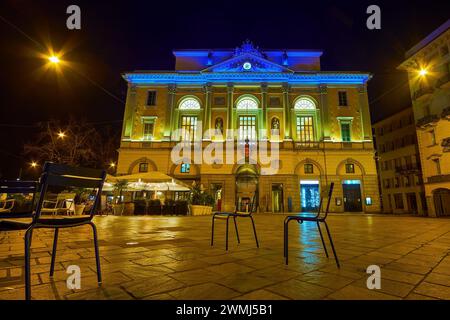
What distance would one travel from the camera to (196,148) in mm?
22484

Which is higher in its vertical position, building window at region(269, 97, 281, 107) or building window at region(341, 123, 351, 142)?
building window at region(269, 97, 281, 107)

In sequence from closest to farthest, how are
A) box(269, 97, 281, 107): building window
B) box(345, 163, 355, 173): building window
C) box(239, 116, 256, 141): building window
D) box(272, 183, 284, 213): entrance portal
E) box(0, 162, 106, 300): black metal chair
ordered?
box(0, 162, 106, 300): black metal chair
box(272, 183, 284, 213): entrance portal
box(345, 163, 355, 173): building window
box(239, 116, 256, 141): building window
box(269, 97, 281, 107): building window

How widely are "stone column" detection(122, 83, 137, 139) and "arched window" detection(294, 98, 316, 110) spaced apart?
661 inches

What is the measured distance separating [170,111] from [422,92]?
2405cm

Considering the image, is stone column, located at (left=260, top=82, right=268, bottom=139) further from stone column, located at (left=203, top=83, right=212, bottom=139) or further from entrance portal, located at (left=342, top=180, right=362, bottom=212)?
entrance portal, located at (left=342, top=180, right=362, bottom=212)

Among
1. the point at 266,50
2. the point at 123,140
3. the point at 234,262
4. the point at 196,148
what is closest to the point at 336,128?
the point at 266,50

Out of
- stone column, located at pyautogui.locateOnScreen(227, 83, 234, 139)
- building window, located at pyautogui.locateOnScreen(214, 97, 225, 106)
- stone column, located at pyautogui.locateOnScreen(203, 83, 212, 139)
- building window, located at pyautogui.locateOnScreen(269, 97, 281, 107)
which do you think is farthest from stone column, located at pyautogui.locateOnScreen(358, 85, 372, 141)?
stone column, located at pyautogui.locateOnScreen(203, 83, 212, 139)

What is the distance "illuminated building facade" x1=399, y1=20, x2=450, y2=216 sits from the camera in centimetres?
1931

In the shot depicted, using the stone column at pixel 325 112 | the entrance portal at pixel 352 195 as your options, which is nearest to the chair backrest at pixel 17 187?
the stone column at pixel 325 112

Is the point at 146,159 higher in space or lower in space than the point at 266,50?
lower

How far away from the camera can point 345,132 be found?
910 inches
